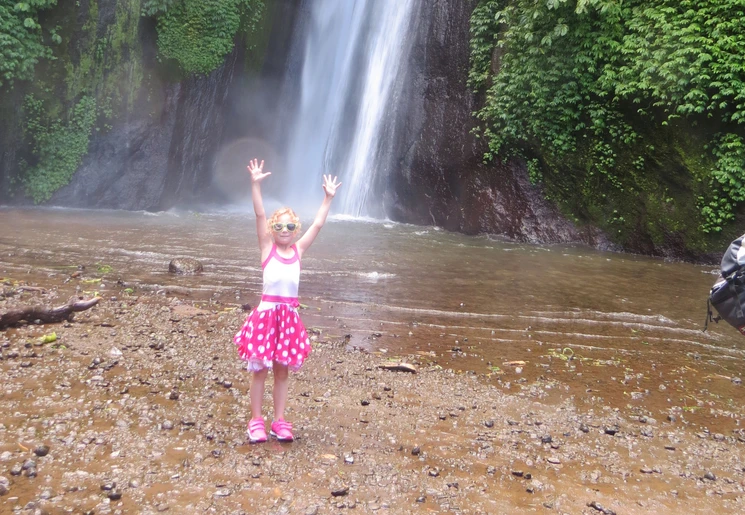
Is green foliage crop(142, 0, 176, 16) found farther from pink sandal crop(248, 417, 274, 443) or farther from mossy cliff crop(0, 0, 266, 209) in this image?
pink sandal crop(248, 417, 274, 443)

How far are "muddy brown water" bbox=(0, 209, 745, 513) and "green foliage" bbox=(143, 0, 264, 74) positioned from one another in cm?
570

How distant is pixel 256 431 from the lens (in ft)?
11.2

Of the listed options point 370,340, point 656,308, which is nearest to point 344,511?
point 370,340

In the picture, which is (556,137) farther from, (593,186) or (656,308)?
(656,308)

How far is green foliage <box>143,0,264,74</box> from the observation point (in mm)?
15719

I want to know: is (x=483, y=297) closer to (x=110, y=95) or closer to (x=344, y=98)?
(x=110, y=95)

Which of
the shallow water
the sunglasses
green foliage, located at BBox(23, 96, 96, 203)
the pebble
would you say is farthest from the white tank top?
green foliage, located at BBox(23, 96, 96, 203)

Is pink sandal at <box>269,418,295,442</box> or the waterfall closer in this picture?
pink sandal at <box>269,418,295,442</box>

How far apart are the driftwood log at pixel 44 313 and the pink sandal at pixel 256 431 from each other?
8.82 feet

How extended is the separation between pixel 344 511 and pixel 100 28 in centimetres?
1533

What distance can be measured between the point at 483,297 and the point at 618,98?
730 cm

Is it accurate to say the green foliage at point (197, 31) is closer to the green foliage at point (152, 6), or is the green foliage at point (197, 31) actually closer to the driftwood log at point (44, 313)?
the green foliage at point (152, 6)

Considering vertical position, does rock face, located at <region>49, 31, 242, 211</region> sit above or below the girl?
above

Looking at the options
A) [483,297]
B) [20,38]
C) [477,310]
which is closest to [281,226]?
[477,310]
